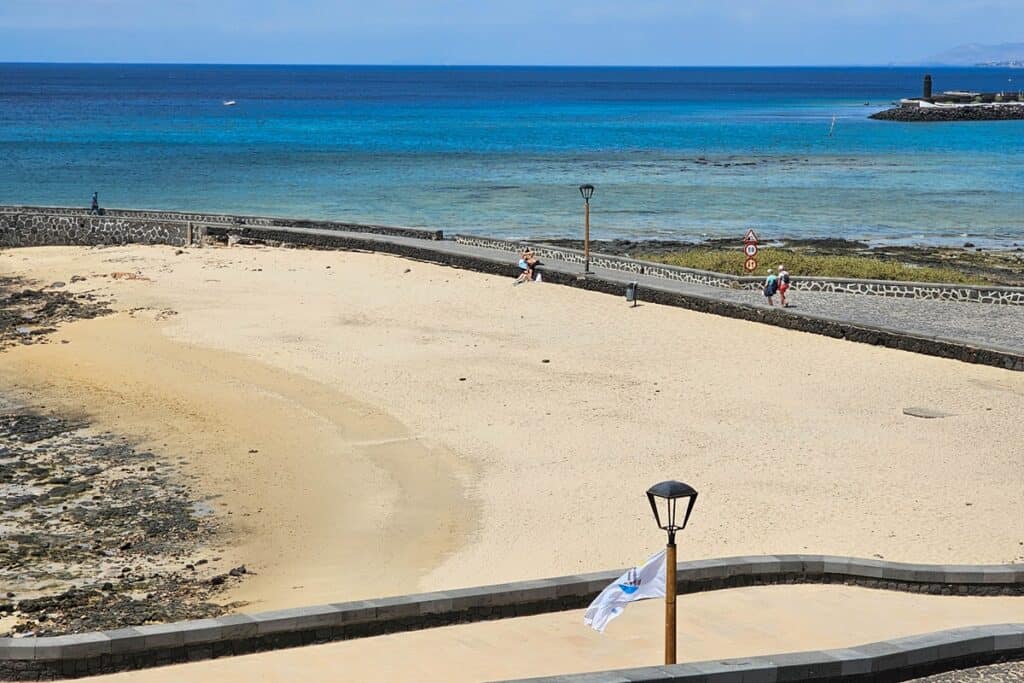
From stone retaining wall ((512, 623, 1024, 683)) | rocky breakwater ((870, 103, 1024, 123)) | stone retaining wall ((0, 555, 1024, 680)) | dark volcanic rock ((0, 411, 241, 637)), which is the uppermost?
rocky breakwater ((870, 103, 1024, 123))

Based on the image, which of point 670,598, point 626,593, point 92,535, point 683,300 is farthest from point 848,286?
point 626,593

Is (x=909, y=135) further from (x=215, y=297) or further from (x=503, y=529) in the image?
(x=503, y=529)

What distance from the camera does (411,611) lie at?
11703 millimetres

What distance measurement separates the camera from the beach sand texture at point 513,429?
15633 millimetres

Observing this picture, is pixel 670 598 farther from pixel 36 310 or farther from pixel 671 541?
pixel 36 310

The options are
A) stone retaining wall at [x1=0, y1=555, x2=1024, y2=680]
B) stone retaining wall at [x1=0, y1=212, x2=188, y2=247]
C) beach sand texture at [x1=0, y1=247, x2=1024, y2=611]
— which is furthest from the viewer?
stone retaining wall at [x1=0, y1=212, x2=188, y2=247]

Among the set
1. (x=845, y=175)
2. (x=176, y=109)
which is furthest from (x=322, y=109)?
(x=845, y=175)

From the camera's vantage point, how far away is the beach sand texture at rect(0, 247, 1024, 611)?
1563cm

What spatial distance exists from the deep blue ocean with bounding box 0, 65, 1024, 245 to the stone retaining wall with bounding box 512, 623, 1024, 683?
3570 cm

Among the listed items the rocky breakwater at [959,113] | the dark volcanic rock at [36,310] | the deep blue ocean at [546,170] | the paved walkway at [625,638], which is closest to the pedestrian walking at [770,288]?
the dark volcanic rock at [36,310]

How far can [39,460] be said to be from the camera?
19.2 meters

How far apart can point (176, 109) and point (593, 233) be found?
346ft

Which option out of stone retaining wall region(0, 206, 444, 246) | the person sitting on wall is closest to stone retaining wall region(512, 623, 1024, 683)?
the person sitting on wall

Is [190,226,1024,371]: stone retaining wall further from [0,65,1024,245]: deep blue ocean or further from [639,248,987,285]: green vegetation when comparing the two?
[0,65,1024,245]: deep blue ocean
